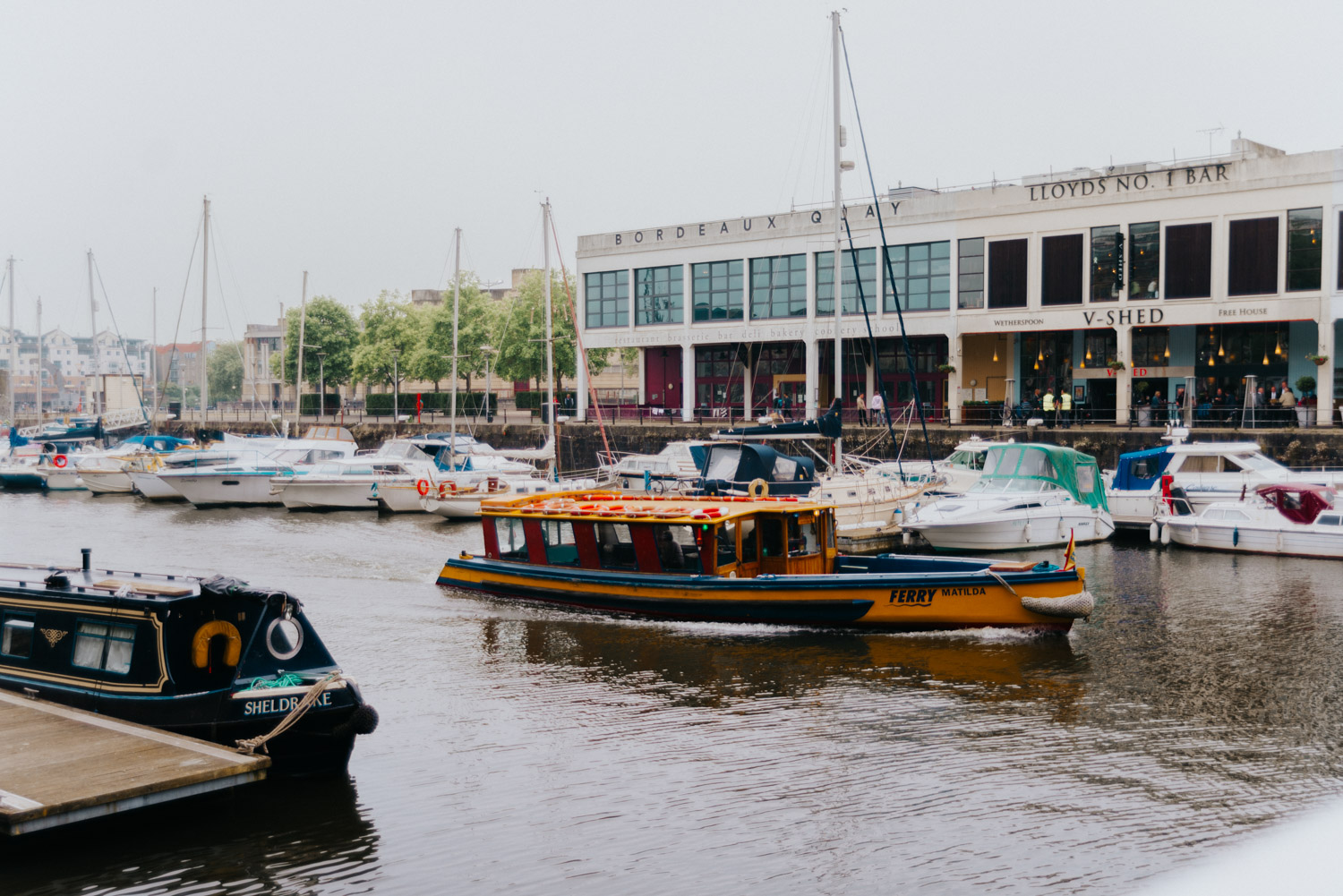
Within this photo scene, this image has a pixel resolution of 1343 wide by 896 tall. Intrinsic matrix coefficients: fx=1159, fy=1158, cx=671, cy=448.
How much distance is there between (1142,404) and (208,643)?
4071 cm

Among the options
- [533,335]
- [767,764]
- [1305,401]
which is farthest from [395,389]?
[767,764]

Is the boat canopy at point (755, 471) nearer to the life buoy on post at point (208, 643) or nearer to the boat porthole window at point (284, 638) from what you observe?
the boat porthole window at point (284, 638)

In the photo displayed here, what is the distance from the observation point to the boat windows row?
4159 centimetres

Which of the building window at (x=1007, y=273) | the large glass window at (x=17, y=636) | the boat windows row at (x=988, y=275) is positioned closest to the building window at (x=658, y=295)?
the boat windows row at (x=988, y=275)

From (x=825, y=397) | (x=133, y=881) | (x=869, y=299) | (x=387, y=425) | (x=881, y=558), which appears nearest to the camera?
(x=133, y=881)

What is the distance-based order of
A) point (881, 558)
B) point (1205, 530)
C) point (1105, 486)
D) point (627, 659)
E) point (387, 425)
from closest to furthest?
point (627, 659)
point (881, 558)
point (1205, 530)
point (1105, 486)
point (387, 425)

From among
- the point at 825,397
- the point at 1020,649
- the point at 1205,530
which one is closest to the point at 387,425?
the point at 825,397

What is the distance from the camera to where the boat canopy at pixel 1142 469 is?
33.2 meters

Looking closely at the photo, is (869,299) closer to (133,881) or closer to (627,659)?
(627,659)

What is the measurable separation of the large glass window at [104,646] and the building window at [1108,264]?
40.3 metres

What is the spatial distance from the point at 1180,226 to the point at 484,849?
40.3m

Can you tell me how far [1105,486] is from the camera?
113 feet

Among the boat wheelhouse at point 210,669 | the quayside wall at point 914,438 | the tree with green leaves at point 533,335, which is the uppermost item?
the tree with green leaves at point 533,335

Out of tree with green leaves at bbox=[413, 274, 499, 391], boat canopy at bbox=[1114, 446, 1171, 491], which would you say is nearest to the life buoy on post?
boat canopy at bbox=[1114, 446, 1171, 491]
